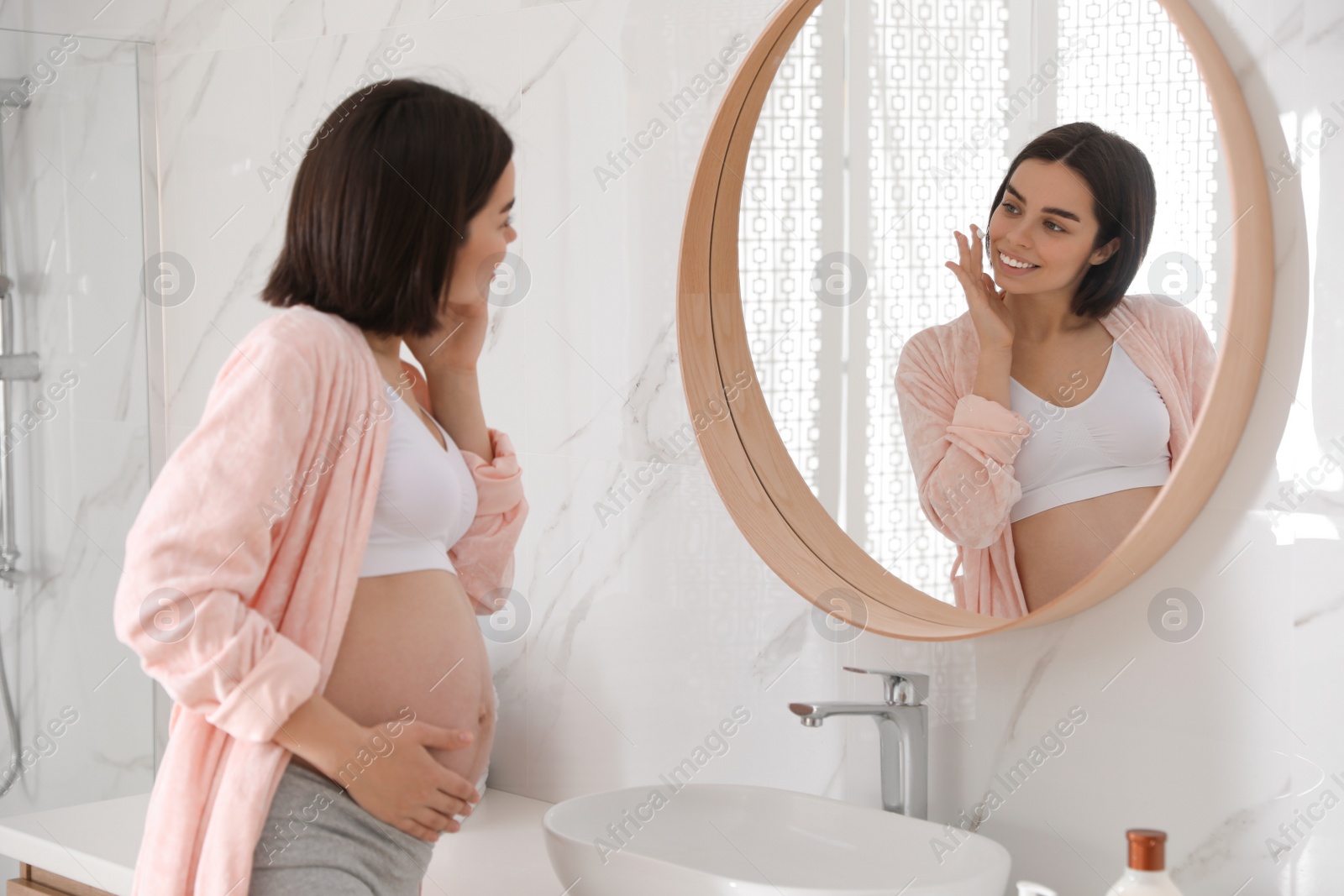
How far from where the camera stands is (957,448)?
1.40 meters

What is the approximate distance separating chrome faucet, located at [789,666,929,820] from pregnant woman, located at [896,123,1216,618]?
12 centimetres

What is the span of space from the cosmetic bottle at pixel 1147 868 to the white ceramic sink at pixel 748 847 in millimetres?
223

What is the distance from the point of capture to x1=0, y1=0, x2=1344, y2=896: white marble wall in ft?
3.76

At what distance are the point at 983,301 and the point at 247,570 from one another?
83cm

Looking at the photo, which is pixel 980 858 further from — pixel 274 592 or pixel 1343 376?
Result: pixel 274 592

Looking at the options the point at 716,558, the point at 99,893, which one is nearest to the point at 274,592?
the point at 716,558

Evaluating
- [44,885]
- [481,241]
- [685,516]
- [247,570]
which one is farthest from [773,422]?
[44,885]

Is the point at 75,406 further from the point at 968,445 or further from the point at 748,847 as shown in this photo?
the point at 968,445

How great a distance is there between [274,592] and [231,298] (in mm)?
1306

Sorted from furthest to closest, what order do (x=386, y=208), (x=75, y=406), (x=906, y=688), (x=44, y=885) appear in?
1. (x=75, y=406)
2. (x=44, y=885)
3. (x=906, y=688)
4. (x=386, y=208)

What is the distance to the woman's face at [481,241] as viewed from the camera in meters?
1.12

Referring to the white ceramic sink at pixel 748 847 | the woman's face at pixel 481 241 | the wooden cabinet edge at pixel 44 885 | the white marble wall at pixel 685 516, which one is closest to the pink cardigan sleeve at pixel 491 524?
the woman's face at pixel 481 241

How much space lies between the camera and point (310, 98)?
6.78ft

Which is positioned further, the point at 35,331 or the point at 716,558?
the point at 35,331
